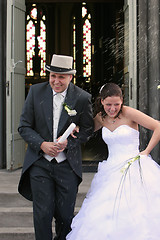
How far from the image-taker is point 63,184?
10.9ft

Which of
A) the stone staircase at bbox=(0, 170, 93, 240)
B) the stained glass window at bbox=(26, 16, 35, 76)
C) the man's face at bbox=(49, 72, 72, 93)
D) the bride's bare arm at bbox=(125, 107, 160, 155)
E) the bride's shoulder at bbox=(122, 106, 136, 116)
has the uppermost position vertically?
the stained glass window at bbox=(26, 16, 35, 76)

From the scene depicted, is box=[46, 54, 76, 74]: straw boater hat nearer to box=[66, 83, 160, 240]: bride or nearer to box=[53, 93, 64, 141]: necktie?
box=[53, 93, 64, 141]: necktie

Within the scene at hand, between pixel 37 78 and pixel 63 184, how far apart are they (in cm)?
1301

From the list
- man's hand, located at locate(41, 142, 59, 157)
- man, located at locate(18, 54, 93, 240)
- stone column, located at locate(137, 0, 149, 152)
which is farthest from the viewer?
stone column, located at locate(137, 0, 149, 152)

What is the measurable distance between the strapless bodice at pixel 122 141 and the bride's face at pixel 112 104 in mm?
179

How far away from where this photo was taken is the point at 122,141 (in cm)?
357

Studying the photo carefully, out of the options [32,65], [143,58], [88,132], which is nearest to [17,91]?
[143,58]

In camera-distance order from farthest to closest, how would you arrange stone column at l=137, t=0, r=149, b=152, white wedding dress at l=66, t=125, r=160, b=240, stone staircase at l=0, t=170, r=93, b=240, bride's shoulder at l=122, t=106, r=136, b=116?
1. stone column at l=137, t=0, r=149, b=152
2. stone staircase at l=0, t=170, r=93, b=240
3. bride's shoulder at l=122, t=106, r=136, b=116
4. white wedding dress at l=66, t=125, r=160, b=240

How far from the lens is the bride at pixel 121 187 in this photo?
10.00 ft

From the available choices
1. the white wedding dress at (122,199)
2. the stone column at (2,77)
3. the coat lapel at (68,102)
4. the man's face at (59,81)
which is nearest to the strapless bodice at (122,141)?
the white wedding dress at (122,199)

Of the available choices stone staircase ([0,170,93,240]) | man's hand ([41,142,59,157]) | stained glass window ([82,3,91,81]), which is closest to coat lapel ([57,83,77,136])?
man's hand ([41,142,59,157])

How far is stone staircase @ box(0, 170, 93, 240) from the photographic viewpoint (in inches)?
175

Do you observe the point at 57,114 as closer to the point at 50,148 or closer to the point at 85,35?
the point at 50,148

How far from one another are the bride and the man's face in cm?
29
